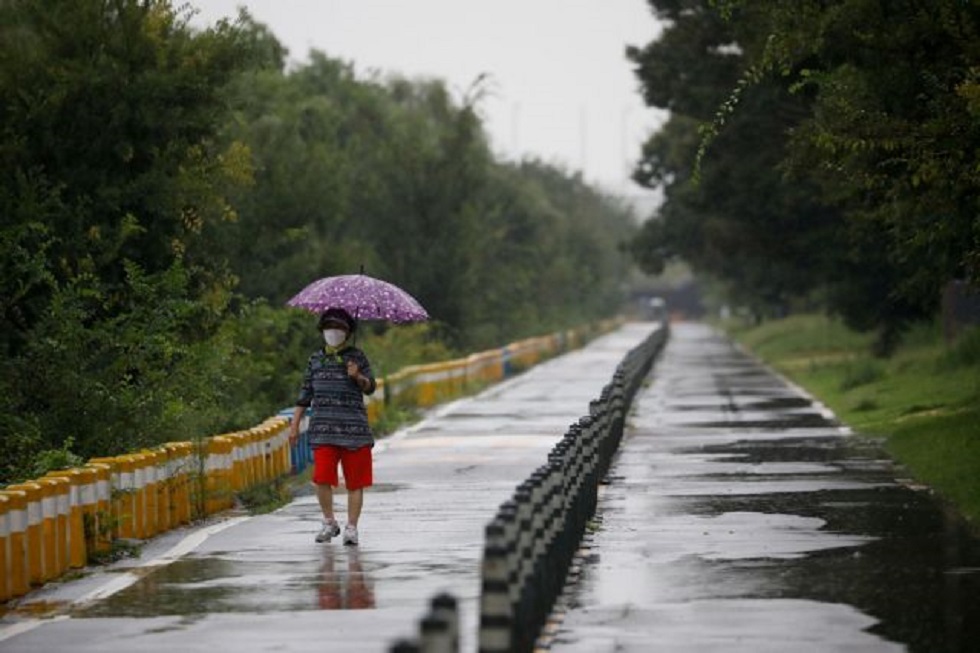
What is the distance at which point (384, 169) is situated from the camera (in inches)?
2552

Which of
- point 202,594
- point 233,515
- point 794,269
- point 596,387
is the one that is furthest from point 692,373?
point 202,594

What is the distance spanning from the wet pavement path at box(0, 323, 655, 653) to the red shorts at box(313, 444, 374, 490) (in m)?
0.50

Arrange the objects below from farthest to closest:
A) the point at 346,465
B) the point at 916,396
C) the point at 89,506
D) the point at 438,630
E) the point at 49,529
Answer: the point at 916,396 → the point at 346,465 → the point at 89,506 → the point at 49,529 → the point at 438,630

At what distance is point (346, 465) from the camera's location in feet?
59.7

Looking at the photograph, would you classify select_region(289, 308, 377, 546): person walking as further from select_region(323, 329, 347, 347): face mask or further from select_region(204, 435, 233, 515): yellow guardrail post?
select_region(204, 435, 233, 515): yellow guardrail post

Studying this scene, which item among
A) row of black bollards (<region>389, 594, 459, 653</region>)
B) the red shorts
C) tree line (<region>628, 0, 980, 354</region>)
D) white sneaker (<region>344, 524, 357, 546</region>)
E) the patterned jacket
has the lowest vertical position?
white sneaker (<region>344, 524, 357, 546</region>)

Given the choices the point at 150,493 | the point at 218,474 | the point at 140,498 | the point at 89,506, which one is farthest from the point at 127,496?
the point at 218,474

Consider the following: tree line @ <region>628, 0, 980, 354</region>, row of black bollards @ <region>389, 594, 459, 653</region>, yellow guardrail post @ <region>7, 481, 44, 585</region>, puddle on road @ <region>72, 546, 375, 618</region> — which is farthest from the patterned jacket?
row of black bollards @ <region>389, 594, 459, 653</region>

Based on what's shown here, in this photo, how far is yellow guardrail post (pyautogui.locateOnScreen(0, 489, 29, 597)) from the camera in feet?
48.7

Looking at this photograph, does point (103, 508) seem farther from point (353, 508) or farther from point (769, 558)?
point (769, 558)

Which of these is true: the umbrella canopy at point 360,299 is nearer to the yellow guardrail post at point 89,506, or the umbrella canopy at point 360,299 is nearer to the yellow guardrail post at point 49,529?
A: the yellow guardrail post at point 89,506

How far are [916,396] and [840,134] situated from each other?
18.0 m

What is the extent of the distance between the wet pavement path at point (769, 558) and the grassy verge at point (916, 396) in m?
0.47

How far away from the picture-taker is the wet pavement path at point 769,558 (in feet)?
41.8
